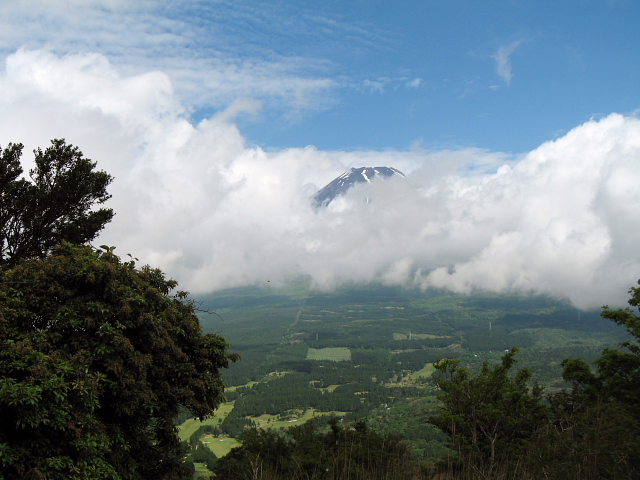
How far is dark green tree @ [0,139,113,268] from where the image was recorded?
41.2ft

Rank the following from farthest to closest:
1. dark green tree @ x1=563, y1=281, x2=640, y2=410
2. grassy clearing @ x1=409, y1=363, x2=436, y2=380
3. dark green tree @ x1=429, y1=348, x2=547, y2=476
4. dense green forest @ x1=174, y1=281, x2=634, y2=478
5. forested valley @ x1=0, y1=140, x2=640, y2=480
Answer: grassy clearing @ x1=409, y1=363, x2=436, y2=380
dark green tree @ x1=563, y1=281, x2=640, y2=410
dark green tree @ x1=429, y1=348, x2=547, y2=476
dense green forest @ x1=174, y1=281, x2=634, y2=478
forested valley @ x1=0, y1=140, x2=640, y2=480

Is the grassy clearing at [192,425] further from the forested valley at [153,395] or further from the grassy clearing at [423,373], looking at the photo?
the grassy clearing at [423,373]

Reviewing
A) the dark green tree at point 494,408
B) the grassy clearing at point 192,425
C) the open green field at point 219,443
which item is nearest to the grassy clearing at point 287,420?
the grassy clearing at point 192,425

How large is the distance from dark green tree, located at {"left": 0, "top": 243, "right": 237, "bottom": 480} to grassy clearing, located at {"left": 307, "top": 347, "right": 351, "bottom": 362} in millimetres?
86080

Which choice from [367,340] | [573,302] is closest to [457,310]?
[573,302]

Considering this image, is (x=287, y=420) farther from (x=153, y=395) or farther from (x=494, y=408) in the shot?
(x=153, y=395)

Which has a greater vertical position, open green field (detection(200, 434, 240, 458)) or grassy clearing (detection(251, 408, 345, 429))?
open green field (detection(200, 434, 240, 458))

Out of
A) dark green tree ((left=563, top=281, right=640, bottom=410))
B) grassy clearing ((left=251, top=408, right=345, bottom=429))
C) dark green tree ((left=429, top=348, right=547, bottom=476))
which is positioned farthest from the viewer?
grassy clearing ((left=251, top=408, right=345, bottom=429))

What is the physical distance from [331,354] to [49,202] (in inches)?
3593

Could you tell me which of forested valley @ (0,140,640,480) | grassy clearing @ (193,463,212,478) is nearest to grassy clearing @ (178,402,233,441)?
forested valley @ (0,140,640,480)

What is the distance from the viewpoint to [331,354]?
325 ft

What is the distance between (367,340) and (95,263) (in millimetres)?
110502

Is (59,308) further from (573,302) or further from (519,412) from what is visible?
(573,302)

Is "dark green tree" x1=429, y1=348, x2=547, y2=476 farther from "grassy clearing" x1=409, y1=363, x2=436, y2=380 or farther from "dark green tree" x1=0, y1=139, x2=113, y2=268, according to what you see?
"grassy clearing" x1=409, y1=363, x2=436, y2=380
